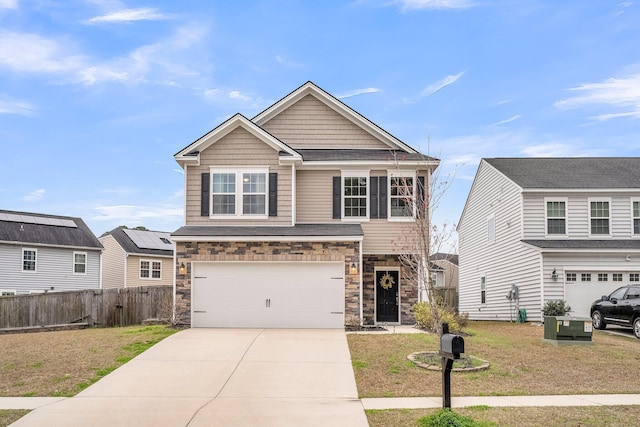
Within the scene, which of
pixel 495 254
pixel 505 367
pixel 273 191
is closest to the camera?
pixel 505 367

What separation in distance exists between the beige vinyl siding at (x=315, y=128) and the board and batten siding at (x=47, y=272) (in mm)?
17584

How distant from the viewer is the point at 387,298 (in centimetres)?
2188

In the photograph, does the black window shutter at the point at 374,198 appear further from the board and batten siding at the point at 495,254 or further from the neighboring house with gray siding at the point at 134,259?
the neighboring house with gray siding at the point at 134,259

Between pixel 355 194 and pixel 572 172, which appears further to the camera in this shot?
pixel 572 172

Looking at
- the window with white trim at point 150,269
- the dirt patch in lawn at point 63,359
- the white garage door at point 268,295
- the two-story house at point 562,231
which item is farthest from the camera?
the window with white trim at point 150,269

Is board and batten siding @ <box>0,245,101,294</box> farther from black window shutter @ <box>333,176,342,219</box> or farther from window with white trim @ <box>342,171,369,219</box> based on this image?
window with white trim @ <box>342,171,369,219</box>

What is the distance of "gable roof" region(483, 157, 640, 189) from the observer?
81.6ft

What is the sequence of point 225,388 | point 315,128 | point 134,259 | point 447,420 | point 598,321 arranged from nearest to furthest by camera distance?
1. point 447,420
2. point 225,388
3. point 598,321
4. point 315,128
5. point 134,259

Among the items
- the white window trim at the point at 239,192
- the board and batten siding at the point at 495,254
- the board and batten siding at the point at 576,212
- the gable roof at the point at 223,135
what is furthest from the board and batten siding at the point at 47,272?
the board and batten siding at the point at 576,212

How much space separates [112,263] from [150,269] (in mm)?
2669

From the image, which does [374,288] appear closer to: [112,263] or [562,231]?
[562,231]

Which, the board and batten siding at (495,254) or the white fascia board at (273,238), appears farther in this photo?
the board and batten siding at (495,254)

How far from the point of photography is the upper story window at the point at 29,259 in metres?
32.3

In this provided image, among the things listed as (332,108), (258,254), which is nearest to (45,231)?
(258,254)
